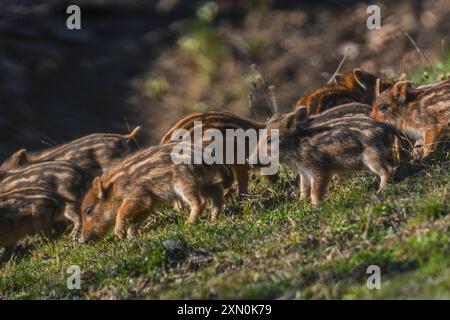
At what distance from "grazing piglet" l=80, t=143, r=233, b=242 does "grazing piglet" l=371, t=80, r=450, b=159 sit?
1.60 m

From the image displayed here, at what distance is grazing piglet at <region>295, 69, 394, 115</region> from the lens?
1082 centimetres

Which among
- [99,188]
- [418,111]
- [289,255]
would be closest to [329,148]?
[418,111]

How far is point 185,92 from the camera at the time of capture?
1912 centimetres

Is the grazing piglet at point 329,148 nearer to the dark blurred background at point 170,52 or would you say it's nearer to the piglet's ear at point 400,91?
the piglet's ear at point 400,91

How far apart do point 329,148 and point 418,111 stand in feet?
3.83

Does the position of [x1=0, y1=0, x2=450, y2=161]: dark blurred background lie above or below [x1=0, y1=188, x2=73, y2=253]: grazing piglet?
above

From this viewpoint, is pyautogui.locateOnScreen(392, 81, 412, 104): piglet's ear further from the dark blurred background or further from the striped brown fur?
the dark blurred background

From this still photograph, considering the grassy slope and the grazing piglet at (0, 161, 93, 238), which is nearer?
the grassy slope

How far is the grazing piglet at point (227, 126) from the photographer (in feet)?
32.4

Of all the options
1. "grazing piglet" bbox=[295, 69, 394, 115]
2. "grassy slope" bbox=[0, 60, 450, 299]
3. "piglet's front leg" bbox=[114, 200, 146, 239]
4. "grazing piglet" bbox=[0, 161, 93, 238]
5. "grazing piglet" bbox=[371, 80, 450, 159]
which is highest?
"grazing piglet" bbox=[295, 69, 394, 115]

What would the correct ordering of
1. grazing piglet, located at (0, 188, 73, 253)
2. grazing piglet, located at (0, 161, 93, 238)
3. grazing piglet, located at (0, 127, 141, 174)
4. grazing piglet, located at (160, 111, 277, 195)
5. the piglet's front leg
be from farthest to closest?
grazing piglet, located at (0, 127, 141, 174), grazing piglet, located at (0, 161, 93, 238), grazing piglet, located at (0, 188, 73, 253), grazing piglet, located at (160, 111, 277, 195), the piglet's front leg

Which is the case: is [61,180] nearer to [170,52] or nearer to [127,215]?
[127,215]

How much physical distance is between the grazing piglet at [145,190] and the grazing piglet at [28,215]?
1.41ft

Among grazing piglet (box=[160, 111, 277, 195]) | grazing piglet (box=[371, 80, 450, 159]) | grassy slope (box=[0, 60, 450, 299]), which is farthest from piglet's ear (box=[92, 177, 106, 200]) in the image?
grazing piglet (box=[371, 80, 450, 159])
